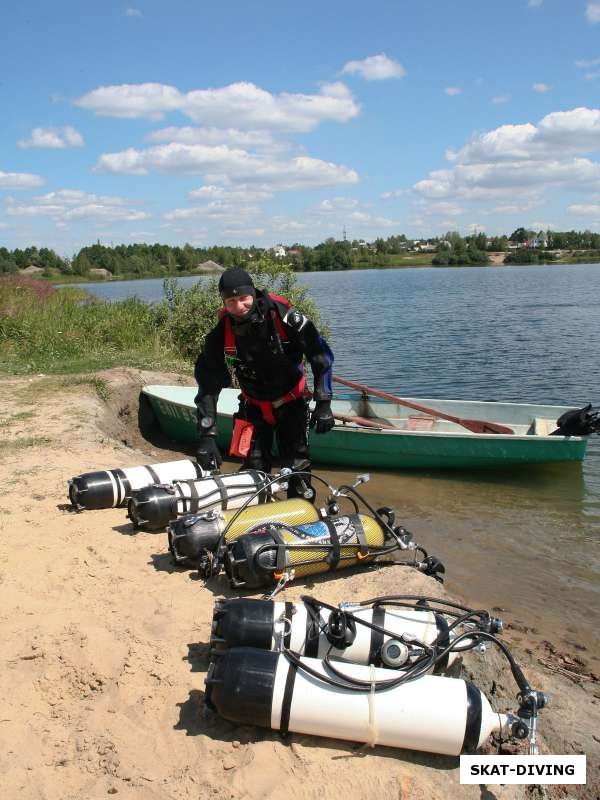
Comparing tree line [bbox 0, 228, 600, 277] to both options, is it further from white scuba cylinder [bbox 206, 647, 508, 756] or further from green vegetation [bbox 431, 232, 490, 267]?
white scuba cylinder [bbox 206, 647, 508, 756]

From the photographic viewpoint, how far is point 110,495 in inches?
212

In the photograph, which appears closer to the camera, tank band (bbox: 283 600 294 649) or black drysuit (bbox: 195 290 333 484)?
tank band (bbox: 283 600 294 649)

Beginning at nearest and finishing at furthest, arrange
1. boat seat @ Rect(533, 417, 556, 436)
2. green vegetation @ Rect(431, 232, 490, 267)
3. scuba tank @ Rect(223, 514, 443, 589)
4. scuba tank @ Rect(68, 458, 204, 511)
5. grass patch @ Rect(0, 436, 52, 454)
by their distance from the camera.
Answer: scuba tank @ Rect(223, 514, 443, 589) → scuba tank @ Rect(68, 458, 204, 511) → grass patch @ Rect(0, 436, 52, 454) → boat seat @ Rect(533, 417, 556, 436) → green vegetation @ Rect(431, 232, 490, 267)

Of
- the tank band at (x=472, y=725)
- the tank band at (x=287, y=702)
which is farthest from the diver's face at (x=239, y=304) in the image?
the tank band at (x=472, y=725)

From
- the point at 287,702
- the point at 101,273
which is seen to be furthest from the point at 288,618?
the point at 101,273

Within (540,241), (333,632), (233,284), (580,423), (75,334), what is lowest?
(333,632)

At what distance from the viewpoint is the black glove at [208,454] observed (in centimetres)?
520

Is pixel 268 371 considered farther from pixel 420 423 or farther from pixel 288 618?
pixel 420 423

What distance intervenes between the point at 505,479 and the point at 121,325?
877 cm

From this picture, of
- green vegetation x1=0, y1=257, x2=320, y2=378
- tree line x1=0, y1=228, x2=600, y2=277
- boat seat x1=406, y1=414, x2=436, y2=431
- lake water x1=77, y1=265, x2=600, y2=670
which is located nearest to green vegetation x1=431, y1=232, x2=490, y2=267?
tree line x1=0, y1=228, x2=600, y2=277

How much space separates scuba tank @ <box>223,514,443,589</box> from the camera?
12.9 ft

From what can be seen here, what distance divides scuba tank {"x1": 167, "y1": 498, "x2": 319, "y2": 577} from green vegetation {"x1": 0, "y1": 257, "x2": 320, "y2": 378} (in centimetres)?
766

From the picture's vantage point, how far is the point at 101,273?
77.4 m

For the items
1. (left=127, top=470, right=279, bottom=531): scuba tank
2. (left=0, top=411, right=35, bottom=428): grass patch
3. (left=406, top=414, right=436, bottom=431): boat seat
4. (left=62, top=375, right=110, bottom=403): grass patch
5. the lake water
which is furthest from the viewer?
(left=406, top=414, right=436, bottom=431): boat seat
